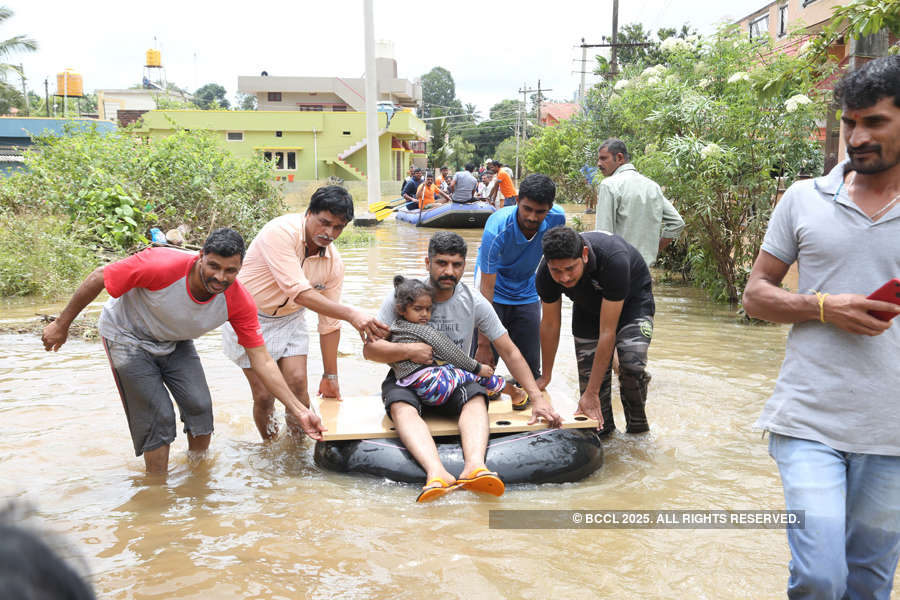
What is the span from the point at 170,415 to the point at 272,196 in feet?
43.1

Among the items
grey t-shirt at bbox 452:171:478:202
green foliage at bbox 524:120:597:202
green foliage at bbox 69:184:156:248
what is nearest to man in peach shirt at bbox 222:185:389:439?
green foliage at bbox 69:184:156:248

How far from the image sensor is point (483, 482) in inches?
181

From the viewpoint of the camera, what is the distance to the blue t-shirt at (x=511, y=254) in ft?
19.5

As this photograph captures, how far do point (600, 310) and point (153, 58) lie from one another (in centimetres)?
7929

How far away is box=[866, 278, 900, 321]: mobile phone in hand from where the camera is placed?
2436 millimetres

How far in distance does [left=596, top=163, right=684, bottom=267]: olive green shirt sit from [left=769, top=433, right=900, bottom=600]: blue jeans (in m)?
4.54

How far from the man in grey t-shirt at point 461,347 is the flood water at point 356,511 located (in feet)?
1.06

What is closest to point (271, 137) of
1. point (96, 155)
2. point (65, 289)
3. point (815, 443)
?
point (96, 155)

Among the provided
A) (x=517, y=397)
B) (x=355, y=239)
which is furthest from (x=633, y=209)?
(x=355, y=239)

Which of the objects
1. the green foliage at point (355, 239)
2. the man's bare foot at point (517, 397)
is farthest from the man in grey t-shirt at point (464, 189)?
the man's bare foot at point (517, 397)

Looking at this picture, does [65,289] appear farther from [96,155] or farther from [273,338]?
[273,338]

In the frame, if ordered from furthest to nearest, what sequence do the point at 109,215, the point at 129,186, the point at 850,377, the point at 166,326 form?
the point at 129,186 → the point at 109,215 → the point at 166,326 → the point at 850,377

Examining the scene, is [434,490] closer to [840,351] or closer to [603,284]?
[603,284]

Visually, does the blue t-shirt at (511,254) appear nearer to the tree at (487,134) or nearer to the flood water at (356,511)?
the flood water at (356,511)
